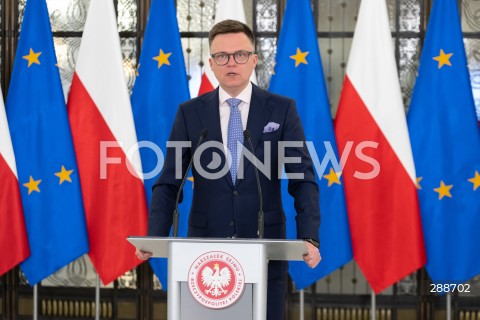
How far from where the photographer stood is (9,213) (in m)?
4.28

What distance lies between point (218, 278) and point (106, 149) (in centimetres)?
254

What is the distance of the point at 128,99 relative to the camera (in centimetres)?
427

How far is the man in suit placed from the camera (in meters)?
2.44

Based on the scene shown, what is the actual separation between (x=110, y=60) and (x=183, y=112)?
1.84m

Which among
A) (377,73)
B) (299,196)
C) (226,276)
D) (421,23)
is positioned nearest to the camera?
(226,276)

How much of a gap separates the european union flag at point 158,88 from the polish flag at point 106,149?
94mm

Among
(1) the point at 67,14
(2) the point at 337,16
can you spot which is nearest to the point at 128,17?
(1) the point at 67,14

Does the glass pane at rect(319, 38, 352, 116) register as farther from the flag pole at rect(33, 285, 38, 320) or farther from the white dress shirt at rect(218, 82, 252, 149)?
the flag pole at rect(33, 285, 38, 320)

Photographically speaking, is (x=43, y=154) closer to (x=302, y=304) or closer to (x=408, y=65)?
(x=302, y=304)

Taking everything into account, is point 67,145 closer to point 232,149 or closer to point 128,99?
point 128,99

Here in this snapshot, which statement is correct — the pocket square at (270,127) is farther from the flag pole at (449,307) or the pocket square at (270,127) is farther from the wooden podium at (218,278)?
the flag pole at (449,307)

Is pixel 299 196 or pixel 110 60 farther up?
pixel 110 60

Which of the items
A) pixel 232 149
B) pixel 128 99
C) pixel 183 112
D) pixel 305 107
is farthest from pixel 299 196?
pixel 128 99

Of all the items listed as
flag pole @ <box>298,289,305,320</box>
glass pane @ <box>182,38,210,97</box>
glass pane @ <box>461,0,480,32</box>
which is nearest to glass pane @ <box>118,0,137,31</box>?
glass pane @ <box>182,38,210,97</box>
